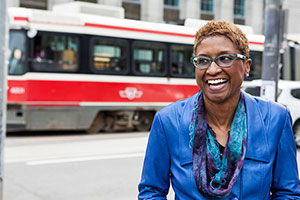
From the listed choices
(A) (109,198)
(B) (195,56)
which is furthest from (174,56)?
(B) (195,56)

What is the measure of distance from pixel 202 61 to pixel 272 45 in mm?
5721

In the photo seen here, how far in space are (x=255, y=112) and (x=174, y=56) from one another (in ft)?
41.5

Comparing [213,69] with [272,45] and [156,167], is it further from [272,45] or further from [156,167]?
[272,45]

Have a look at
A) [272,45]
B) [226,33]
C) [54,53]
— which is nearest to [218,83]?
[226,33]

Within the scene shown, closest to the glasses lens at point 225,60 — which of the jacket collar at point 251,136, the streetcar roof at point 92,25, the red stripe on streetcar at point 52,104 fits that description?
the jacket collar at point 251,136

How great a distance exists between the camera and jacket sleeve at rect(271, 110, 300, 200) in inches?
79.0

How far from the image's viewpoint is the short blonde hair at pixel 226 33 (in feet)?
6.55

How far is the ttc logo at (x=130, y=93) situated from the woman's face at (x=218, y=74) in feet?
38.4

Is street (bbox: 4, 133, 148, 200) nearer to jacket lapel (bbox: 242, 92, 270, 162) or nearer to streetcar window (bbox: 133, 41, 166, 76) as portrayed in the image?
streetcar window (bbox: 133, 41, 166, 76)

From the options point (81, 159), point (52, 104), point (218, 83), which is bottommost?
point (81, 159)

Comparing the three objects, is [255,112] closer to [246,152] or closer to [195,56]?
[246,152]

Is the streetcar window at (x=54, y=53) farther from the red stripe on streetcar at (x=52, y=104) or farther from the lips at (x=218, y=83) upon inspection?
the lips at (x=218, y=83)

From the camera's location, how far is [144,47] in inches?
556

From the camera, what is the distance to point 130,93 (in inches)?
547
